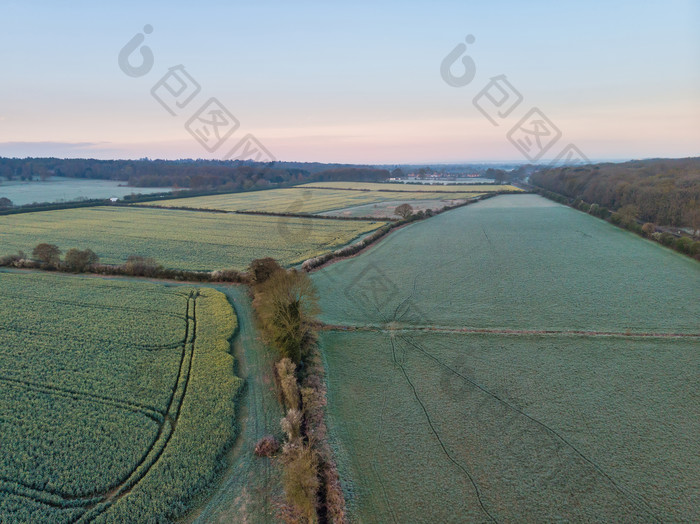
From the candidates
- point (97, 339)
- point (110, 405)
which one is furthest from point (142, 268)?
point (110, 405)

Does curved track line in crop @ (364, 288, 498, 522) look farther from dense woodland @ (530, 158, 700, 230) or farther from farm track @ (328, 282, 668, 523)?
dense woodland @ (530, 158, 700, 230)

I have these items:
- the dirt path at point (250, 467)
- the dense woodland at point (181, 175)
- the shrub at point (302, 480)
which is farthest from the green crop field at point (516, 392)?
the dense woodland at point (181, 175)

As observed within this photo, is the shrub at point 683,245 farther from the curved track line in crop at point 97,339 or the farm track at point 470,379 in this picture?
the curved track line in crop at point 97,339

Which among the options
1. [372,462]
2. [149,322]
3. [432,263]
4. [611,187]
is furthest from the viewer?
[611,187]

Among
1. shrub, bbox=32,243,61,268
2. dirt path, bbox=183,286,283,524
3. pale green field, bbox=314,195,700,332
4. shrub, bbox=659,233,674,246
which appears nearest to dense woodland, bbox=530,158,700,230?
shrub, bbox=659,233,674,246

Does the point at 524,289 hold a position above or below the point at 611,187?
below

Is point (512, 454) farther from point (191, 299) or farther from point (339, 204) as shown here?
point (339, 204)

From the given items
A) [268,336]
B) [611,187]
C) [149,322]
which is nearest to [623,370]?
[268,336]
